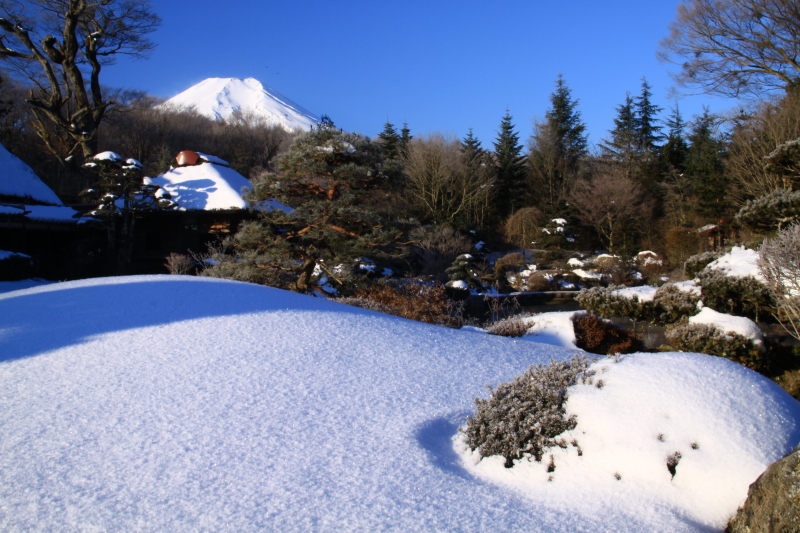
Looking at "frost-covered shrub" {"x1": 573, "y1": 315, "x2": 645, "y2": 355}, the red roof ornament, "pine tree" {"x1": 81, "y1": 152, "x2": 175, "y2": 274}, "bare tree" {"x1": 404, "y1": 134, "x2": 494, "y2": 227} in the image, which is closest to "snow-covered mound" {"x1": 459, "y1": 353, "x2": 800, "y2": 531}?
"frost-covered shrub" {"x1": 573, "y1": 315, "x2": 645, "y2": 355}

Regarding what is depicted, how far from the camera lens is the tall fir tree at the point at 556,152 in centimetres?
3319

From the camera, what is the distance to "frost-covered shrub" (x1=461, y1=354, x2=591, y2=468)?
10.7 feet

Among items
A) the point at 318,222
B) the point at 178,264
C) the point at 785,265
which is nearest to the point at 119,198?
the point at 178,264

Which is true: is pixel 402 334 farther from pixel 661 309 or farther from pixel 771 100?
pixel 771 100

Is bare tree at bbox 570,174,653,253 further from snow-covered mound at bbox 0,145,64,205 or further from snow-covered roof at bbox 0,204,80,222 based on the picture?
snow-covered mound at bbox 0,145,64,205

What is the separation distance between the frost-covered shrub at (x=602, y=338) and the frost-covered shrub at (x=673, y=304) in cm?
79

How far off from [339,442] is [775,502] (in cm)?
239

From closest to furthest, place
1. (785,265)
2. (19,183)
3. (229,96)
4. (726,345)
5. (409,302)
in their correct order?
(785,265) < (726,345) < (409,302) < (19,183) < (229,96)

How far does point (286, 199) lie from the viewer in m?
11.1

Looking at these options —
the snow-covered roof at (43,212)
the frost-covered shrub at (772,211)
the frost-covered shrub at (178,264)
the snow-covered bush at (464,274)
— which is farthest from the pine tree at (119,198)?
the frost-covered shrub at (772,211)

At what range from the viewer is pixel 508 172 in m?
33.8

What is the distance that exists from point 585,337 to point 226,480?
6938mm

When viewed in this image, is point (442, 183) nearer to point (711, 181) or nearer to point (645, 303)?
point (711, 181)

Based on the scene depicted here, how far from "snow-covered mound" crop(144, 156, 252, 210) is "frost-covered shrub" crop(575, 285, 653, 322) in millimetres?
12977
